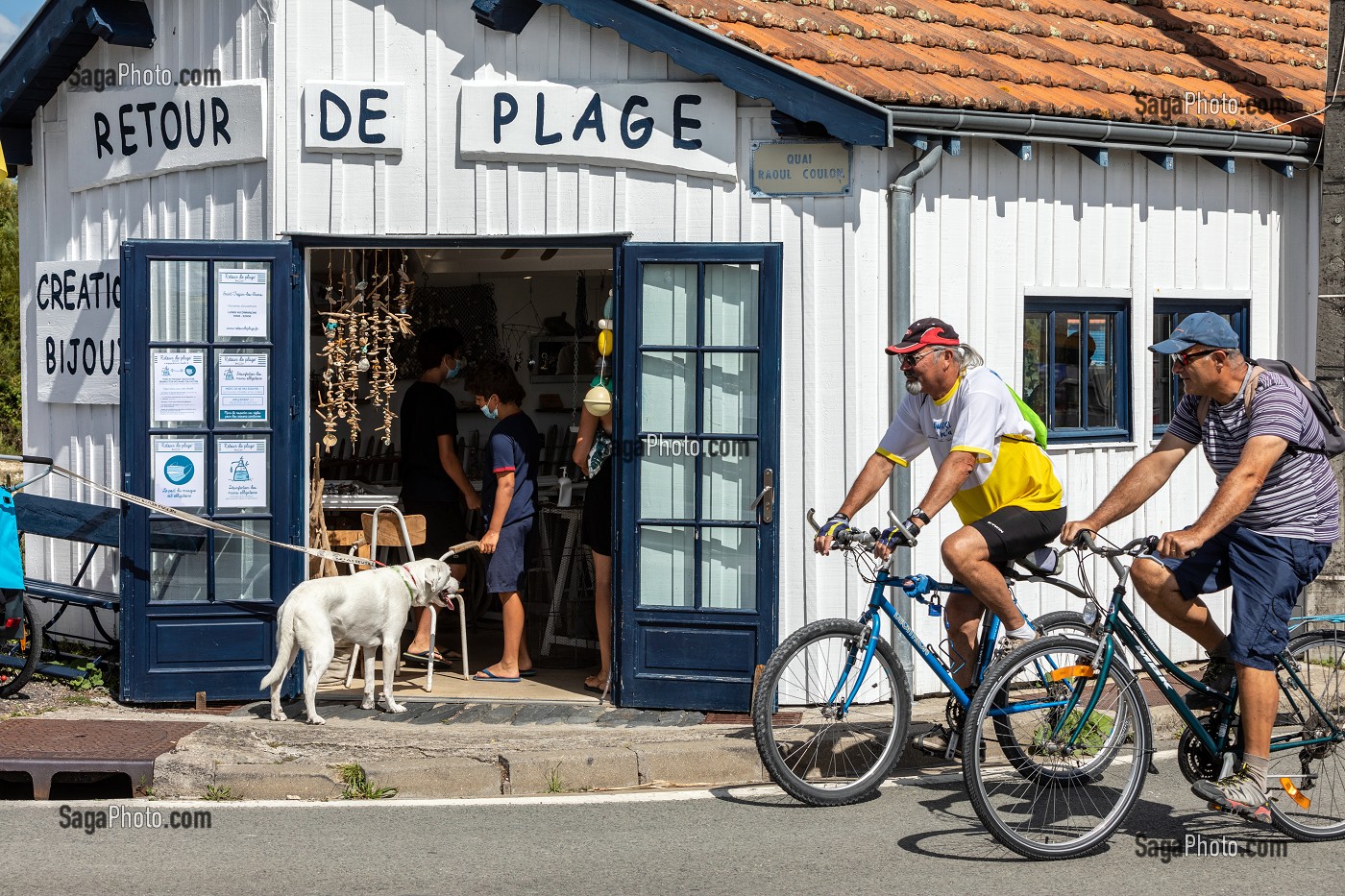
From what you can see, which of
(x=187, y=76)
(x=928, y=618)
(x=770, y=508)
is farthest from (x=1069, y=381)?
(x=187, y=76)

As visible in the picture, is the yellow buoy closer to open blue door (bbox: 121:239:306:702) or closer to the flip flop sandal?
open blue door (bbox: 121:239:306:702)

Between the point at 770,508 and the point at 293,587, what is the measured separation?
8.85 ft

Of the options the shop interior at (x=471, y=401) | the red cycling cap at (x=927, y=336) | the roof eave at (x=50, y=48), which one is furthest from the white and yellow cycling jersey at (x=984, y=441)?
the roof eave at (x=50, y=48)

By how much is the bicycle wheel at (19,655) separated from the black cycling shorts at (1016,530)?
536 cm

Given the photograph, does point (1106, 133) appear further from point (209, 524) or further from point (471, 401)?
point (471, 401)

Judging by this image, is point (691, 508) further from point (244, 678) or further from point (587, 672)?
point (244, 678)

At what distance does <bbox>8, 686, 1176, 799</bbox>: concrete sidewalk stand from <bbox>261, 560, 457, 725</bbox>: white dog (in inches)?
10.0

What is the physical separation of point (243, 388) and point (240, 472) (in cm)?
48

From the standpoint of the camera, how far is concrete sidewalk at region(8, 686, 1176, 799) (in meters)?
6.82

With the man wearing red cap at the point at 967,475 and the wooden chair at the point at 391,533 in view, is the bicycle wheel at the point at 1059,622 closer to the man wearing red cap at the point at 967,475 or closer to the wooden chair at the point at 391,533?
the man wearing red cap at the point at 967,475

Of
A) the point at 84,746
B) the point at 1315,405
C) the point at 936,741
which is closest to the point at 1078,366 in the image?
the point at 936,741

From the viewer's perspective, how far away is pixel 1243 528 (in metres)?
5.86

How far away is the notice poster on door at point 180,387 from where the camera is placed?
27.6 feet

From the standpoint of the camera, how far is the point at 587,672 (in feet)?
31.5
